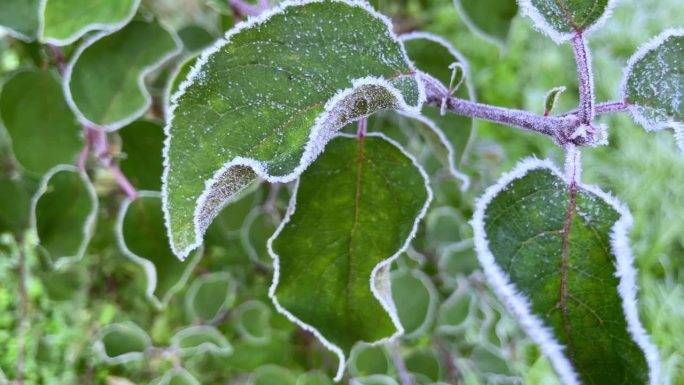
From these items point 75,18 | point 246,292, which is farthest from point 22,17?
point 246,292

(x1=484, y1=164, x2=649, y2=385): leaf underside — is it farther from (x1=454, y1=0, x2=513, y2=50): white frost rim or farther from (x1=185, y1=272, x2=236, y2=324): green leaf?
(x1=185, y1=272, x2=236, y2=324): green leaf

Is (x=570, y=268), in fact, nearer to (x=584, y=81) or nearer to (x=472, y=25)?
(x=584, y=81)

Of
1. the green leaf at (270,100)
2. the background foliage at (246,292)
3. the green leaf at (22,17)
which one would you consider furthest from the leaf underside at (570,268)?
the green leaf at (22,17)

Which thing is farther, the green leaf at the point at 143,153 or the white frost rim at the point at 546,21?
the green leaf at the point at 143,153

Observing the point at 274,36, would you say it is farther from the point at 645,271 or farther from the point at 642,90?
the point at 645,271

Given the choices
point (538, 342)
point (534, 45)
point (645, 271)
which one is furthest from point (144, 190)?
point (534, 45)

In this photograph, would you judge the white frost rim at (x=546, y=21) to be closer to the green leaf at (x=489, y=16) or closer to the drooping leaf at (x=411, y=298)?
the green leaf at (x=489, y=16)
